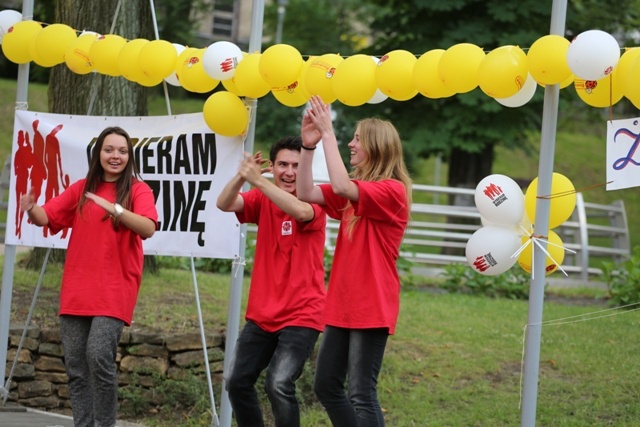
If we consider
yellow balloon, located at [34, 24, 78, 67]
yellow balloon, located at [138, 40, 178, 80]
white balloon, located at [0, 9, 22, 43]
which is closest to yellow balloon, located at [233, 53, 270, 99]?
yellow balloon, located at [138, 40, 178, 80]

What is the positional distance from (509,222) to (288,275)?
1158mm

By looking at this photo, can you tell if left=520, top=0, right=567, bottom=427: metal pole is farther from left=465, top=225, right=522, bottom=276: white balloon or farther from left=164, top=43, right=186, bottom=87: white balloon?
left=164, top=43, right=186, bottom=87: white balloon

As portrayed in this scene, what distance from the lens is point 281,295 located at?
5438mm

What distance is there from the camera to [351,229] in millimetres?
5281

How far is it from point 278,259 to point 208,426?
7.45 ft

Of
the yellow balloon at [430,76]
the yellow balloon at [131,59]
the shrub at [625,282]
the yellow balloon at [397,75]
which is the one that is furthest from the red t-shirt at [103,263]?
the shrub at [625,282]

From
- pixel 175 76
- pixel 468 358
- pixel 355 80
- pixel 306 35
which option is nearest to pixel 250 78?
pixel 355 80

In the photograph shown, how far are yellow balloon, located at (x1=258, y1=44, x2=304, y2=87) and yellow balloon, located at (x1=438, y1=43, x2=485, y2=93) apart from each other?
0.95m

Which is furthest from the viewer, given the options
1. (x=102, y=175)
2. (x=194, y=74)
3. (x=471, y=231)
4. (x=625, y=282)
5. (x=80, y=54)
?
(x=471, y=231)

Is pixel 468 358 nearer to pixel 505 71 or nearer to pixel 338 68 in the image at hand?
pixel 338 68

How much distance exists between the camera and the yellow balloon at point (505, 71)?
17.0 feet

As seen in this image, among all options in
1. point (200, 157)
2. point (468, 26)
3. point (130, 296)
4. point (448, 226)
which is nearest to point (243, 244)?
point (200, 157)

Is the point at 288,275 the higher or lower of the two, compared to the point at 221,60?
lower

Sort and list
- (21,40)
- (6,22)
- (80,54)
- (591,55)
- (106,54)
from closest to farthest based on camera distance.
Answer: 1. (591,55)
2. (106,54)
3. (80,54)
4. (21,40)
5. (6,22)
